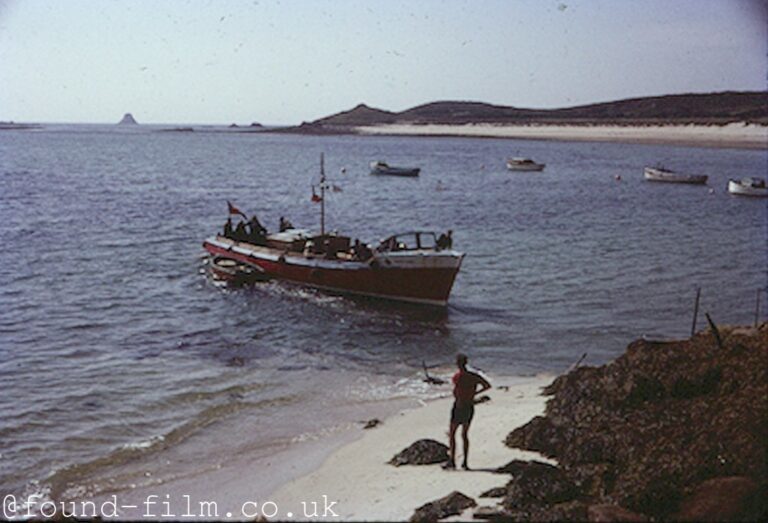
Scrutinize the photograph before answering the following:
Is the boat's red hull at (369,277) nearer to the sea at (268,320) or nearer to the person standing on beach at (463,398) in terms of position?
the sea at (268,320)

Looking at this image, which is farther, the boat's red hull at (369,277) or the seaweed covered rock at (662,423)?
the boat's red hull at (369,277)

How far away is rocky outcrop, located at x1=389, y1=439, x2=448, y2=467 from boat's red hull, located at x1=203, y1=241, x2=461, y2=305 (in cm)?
1405

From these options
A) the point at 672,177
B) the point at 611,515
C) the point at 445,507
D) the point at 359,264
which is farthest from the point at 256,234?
the point at 672,177

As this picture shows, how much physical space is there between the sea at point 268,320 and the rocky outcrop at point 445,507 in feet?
13.2

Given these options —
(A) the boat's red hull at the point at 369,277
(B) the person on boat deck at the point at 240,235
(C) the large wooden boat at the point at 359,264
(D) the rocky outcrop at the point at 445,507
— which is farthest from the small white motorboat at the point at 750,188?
(D) the rocky outcrop at the point at 445,507

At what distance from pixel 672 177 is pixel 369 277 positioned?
2276 inches

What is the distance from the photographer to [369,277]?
27250 mm

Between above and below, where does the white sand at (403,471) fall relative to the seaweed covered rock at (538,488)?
below

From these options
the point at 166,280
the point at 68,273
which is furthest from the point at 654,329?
the point at 68,273

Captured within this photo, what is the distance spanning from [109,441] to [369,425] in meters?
4.89

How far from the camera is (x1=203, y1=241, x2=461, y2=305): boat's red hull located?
26.3m

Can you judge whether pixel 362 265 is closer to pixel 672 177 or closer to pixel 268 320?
pixel 268 320

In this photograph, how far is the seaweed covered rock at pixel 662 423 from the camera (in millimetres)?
8828

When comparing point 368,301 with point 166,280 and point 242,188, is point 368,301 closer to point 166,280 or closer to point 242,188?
point 166,280
